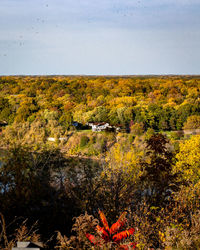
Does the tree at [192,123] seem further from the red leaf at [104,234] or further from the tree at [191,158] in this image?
the red leaf at [104,234]

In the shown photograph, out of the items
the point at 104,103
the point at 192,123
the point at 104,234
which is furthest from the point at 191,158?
the point at 104,103

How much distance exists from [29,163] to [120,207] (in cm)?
251

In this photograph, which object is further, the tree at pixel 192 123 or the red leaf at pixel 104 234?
the tree at pixel 192 123

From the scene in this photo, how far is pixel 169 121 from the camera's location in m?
49.8

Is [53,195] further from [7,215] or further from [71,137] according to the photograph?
[71,137]

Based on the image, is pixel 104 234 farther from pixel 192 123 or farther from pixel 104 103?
pixel 104 103

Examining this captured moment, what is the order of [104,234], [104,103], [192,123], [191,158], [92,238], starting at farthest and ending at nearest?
[104,103] < [192,123] < [191,158] < [104,234] < [92,238]

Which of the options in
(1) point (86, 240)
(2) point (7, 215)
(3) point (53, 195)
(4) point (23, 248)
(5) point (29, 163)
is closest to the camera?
(4) point (23, 248)

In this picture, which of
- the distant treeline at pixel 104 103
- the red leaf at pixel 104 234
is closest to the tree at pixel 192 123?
the distant treeline at pixel 104 103

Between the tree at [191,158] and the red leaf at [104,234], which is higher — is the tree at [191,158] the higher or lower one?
the lower one

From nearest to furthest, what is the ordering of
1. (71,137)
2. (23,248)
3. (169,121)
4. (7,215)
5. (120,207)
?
1. (23,248)
2. (7,215)
3. (120,207)
4. (71,137)
5. (169,121)

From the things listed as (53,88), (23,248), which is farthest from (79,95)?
(23,248)

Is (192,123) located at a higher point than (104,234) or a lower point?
lower

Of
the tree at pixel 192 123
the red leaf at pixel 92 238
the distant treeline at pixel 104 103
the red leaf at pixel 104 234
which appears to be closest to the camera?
the red leaf at pixel 92 238
